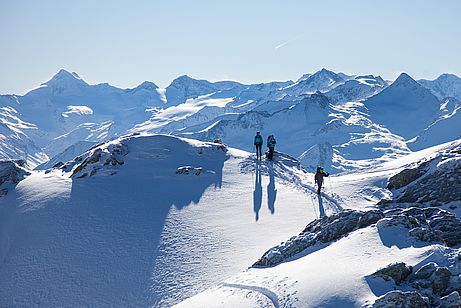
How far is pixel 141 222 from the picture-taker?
30734 millimetres

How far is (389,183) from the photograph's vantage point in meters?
Result: 35.5

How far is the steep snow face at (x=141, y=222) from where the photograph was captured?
80.5 feet

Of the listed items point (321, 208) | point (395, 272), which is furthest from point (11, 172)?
point (395, 272)

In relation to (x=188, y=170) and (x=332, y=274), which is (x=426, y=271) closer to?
(x=332, y=274)

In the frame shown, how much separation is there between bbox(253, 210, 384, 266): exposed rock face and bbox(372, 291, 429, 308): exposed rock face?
6.18 m

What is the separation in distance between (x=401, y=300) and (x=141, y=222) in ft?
63.2

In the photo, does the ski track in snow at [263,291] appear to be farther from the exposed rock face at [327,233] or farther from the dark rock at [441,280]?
the dark rock at [441,280]

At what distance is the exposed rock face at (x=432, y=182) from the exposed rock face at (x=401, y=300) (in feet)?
44.5

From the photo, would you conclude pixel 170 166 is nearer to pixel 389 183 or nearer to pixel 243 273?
pixel 389 183

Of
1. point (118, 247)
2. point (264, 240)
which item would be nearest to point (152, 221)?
point (118, 247)

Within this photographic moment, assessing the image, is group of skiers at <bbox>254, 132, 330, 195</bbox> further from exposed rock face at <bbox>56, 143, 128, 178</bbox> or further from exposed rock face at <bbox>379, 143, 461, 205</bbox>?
exposed rock face at <bbox>56, 143, 128, 178</bbox>

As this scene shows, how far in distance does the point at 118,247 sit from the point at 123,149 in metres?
14.9

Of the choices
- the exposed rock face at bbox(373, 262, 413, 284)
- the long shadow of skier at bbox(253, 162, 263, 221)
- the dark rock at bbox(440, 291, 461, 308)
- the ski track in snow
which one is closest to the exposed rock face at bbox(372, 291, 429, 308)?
the dark rock at bbox(440, 291, 461, 308)

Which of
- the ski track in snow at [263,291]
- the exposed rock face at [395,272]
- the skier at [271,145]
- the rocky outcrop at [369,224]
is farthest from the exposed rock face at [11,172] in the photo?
the exposed rock face at [395,272]
